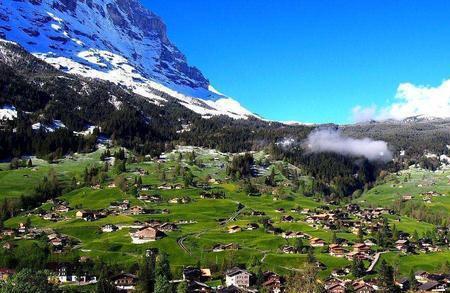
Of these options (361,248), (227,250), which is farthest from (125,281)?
(361,248)

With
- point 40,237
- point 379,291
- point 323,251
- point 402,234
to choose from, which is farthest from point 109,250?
point 402,234

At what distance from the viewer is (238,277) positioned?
13475 centimetres

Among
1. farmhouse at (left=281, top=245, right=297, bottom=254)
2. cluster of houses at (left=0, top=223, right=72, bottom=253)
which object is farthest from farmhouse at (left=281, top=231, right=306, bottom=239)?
cluster of houses at (left=0, top=223, right=72, bottom=253)

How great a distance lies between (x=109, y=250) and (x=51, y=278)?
106 feet

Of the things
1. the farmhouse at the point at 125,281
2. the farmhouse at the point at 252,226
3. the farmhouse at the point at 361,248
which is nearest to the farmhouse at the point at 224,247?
the farmhouse at the point at 252,226

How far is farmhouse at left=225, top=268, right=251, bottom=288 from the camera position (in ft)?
435

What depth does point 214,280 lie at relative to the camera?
141m

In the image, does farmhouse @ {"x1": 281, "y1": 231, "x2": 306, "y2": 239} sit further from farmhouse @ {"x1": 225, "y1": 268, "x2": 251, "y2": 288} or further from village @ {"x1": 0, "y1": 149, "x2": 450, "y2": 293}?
farmhouse @ {"x1": 225, "y1": 268, "x2": 251, "y2": 288}

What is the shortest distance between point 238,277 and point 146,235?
4708 centimetres

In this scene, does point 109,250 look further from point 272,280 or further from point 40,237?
point 272,280

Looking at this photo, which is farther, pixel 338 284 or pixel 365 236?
pixel 365 236

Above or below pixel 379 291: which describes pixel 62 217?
above

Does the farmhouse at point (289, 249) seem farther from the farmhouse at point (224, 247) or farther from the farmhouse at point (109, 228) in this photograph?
the farmhouse at point (109, 228)

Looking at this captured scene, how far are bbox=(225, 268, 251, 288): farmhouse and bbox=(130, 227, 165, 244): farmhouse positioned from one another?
4113 cm
